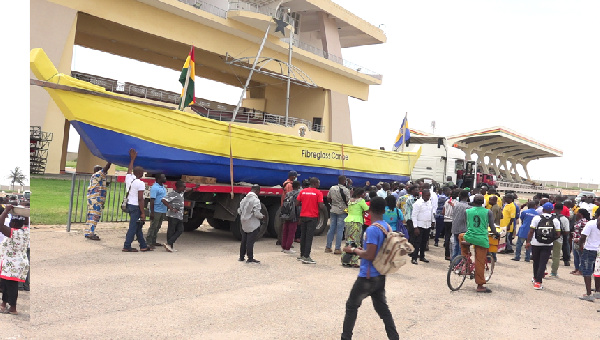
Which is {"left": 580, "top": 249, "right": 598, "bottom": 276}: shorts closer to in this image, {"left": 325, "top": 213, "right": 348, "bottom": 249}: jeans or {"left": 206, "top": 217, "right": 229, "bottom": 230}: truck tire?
{"left": 325, "top": 213, "right": 348, "bottom": 249}: jeans

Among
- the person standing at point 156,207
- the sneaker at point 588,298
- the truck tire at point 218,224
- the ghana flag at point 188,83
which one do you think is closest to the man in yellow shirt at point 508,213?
the sneaker at point 588,298

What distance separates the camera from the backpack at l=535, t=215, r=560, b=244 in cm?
856

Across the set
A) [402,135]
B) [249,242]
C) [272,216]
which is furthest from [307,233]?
[402,135]

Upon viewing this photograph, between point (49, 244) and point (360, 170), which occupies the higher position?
point (360, 170)

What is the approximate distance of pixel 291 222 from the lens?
10203 millimetres

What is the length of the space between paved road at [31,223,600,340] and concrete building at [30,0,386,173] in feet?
12.1

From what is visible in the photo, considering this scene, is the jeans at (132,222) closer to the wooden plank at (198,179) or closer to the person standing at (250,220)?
the wooden plank at (198,179)

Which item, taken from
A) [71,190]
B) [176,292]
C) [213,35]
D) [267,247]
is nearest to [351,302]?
[176,292]

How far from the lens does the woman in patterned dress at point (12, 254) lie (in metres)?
2.97

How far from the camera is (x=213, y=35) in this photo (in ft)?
85.7

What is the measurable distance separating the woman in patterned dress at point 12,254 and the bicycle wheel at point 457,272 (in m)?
6.49

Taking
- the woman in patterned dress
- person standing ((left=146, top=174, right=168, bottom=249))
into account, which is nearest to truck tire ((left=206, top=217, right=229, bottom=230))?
person standing ((left=146, top=174, right=168, bottom=249))

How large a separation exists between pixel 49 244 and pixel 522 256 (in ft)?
37.6

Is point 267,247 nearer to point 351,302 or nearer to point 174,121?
point 174,121
